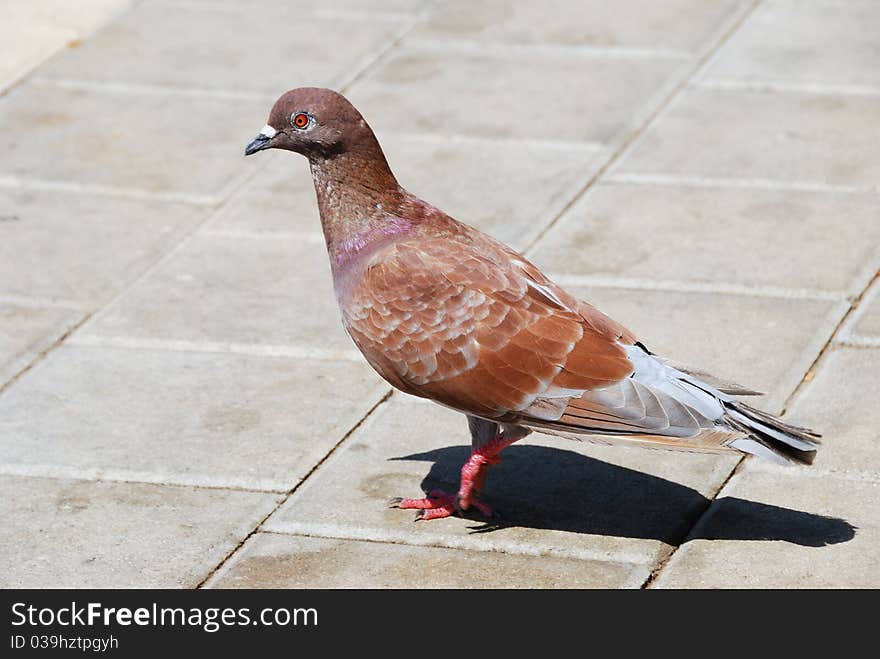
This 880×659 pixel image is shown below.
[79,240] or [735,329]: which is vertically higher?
[735,329]

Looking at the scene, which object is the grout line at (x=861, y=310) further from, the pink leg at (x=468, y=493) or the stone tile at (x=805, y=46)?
the stone tile at (x=805, y=46)

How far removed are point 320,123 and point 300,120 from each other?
0.30ft

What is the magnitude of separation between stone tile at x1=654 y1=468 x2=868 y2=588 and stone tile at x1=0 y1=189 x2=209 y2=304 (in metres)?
3.77

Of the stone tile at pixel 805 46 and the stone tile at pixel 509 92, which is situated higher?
the stone tile at pixel 805 46

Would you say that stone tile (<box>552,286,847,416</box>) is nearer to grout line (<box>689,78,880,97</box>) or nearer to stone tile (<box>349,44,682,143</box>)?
stone tile (<box>349,44,682,143</box>)

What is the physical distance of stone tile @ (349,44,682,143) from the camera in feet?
34.2

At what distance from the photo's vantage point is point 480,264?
630cm

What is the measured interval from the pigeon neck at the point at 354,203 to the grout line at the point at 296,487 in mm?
966

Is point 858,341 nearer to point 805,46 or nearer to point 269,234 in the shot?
point 269,234

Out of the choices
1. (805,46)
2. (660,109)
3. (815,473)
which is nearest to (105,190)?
(660,109)

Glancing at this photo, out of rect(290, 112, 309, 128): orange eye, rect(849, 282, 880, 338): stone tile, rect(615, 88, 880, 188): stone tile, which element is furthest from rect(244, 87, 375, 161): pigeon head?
rect(615, 88, 880, 188): stone tile

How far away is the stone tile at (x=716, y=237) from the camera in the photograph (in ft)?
27.9

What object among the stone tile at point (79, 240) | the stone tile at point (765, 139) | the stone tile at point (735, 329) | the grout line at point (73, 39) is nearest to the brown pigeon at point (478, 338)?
the stone tile at point (735, 329)

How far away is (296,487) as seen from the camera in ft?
22.1
